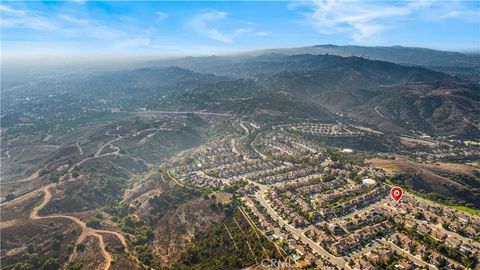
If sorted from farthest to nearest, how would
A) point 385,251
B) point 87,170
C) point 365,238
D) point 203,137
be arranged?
point 203,137 → point 87,170 → point 365,238 → point 385,251

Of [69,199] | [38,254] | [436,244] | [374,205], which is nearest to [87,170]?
[69,199]

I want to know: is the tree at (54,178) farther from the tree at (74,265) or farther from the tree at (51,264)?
the tree at (74,265)

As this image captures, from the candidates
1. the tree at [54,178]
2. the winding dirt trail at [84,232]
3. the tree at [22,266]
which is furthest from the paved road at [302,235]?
the tree at [54,178]

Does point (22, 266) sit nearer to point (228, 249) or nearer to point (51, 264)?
point (51, 264)

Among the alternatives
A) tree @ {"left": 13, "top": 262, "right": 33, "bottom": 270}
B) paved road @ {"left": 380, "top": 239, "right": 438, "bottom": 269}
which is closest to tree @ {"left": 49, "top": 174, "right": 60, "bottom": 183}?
tree @ {"left": 13, "top": 262, "right": 33, "bottom": 270}

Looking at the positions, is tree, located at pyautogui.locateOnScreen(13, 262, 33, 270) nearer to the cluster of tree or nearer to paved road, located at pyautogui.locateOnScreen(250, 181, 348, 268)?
the cluster of tree

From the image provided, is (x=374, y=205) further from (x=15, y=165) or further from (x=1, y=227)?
(x=15, y=165)
